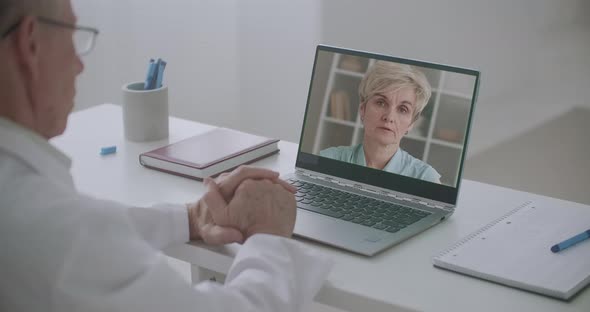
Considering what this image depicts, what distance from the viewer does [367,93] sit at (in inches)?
60.6

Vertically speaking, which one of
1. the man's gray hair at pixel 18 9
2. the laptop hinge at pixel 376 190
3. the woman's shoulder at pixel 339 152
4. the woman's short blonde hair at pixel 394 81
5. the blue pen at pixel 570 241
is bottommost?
the laptop hinge at pixel 376 190

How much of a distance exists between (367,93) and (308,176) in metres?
0.21

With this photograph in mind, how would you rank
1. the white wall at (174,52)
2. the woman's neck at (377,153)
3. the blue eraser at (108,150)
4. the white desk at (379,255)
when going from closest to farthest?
the white desk at (379,255)
the woman's neck at (377,153)
the blue eraser at (108,150)
the white wall at (174,52)

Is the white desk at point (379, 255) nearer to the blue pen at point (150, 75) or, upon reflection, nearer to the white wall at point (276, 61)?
the blue pen at point (150, 75)

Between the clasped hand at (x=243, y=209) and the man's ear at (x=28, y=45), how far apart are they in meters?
0.42

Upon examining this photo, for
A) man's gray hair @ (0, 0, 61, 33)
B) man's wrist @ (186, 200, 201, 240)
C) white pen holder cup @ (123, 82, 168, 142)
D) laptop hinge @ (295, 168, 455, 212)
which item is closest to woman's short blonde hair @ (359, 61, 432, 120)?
laptop hinge @ (295, 168, 455, 212)

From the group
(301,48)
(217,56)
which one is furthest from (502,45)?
(217,56)

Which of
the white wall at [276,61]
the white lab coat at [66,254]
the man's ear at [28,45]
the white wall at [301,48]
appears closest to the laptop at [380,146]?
the white lab coat at [66,254]

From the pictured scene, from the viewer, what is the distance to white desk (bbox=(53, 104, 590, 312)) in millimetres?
1154

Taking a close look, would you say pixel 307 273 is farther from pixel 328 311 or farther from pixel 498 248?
pixel 328 311

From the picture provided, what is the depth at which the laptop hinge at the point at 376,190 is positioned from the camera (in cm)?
149

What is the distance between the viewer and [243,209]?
1313 millimetres

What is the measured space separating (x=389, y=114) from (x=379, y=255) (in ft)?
1.05

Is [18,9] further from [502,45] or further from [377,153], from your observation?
[502,45]
